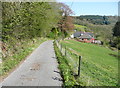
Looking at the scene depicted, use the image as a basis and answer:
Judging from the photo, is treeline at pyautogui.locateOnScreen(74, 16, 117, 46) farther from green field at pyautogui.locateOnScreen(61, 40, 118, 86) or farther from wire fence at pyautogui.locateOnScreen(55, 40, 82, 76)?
wire fence at pyautogui.locateOnScreen(55, 40, 82, 76)

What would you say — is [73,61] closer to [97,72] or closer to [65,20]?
[97,72]

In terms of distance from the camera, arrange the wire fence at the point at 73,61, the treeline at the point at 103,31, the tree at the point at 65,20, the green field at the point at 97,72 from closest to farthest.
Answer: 1. the green field at the point at 97,72
2. the wire fence at the point at 73,61
3. the tree at the point at 65,20
4. the treeline at the point at 103,31

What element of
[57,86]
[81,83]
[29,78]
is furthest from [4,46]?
[81,83]

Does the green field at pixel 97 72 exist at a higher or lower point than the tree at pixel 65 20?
lower

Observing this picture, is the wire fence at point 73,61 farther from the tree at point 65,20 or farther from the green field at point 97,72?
the tree at point 65,20

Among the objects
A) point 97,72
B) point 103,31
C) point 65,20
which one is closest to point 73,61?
point 97,72

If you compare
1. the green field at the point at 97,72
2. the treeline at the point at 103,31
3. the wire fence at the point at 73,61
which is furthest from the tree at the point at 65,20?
the wire fence at the point at 73,61

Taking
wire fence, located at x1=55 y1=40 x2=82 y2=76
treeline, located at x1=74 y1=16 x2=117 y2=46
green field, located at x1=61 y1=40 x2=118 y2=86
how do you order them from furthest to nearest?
treeline, located at x1=74 y1=16 x2=117 y2=46 → wire fence, located at x1=55 y1=40 x2=82 y2=76 → green field, located at x1=61 y1=40 x2=118 y2=86

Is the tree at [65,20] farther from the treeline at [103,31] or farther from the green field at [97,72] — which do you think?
the green field at [97,72]

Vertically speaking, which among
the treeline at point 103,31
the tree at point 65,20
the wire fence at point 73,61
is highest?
the tree at point 65,20

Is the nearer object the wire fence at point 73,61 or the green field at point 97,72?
the green field at point 97,72

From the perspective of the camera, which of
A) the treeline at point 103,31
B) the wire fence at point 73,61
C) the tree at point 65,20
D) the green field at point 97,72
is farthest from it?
the treeline at point 103,31

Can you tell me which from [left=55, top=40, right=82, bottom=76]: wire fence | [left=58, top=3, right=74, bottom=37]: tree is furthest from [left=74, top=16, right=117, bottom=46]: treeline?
[left=55, top=40, right=82, bottom=76]: wire fence

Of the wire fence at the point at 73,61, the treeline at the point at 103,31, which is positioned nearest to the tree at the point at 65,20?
the treeline at the point at 103,31
